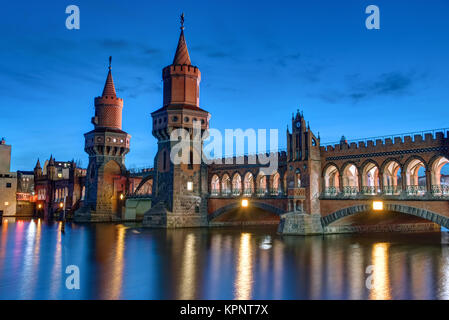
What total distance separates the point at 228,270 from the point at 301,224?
56.6 feet

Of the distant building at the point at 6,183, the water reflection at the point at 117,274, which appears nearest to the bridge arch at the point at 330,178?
the water reflection at the point at 117,274

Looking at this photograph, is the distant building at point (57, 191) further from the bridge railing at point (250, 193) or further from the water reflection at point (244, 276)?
the water reflection at point (244, 276)

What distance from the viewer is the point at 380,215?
34375 mm

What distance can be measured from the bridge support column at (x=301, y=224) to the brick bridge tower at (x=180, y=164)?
1375 centimetres

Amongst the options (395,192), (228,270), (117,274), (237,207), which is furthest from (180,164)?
(117,274)

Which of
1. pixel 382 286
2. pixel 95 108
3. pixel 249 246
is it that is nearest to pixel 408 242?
pixel 249 246

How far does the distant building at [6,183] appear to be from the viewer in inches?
2869

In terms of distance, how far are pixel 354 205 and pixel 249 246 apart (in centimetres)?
1039

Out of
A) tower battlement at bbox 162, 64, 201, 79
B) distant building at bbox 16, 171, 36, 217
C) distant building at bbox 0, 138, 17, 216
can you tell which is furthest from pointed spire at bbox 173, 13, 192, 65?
distant building at bbox 16, 171, 36, 217

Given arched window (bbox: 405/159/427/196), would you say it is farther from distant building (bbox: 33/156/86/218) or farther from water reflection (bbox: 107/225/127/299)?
distant building (bbox: 33/156/86/218)

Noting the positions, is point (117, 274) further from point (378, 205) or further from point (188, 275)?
point (378, 205)

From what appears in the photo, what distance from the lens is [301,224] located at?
A: 3344 centimetres
